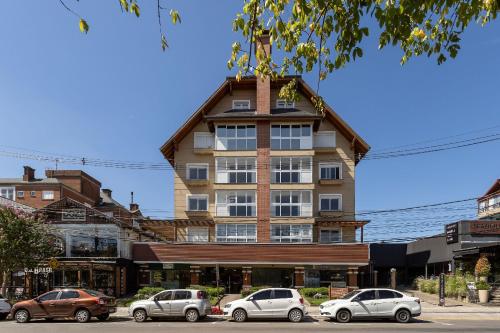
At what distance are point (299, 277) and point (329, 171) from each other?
386 inches

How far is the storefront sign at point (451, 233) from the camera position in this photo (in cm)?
3956

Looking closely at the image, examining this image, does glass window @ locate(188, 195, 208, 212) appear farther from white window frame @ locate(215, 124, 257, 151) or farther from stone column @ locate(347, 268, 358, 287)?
stone column @ locate(347, 268, 358, 287)

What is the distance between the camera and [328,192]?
141 ft

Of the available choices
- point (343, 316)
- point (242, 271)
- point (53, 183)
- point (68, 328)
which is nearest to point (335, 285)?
point (242, 271)

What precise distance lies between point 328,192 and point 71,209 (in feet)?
68.6

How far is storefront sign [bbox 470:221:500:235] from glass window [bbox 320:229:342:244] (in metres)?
10.4

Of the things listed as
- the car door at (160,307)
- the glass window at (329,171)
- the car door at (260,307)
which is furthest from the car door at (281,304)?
the glass window at (329,171)

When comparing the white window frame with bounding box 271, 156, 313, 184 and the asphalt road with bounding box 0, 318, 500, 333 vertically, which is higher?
the white window frame with bounding box 271, 156, 313, 184

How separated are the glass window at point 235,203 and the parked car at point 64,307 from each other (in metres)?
18.4

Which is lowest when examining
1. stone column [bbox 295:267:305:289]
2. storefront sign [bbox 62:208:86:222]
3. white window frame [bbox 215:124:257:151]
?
stone column [bbox 295:267:305:289]

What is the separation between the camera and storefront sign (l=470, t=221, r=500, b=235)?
39.2m

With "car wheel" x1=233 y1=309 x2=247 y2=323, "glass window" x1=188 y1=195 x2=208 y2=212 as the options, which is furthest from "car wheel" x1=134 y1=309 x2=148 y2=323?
"glass window" x1=188 y1=195 x2=208 y2=212

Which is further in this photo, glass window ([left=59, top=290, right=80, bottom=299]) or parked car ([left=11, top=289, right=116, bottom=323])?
glass window ([left=59, top=290, right=80, bottom=299])

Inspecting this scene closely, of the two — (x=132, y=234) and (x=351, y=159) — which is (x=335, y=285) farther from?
(x=132, y=234)
